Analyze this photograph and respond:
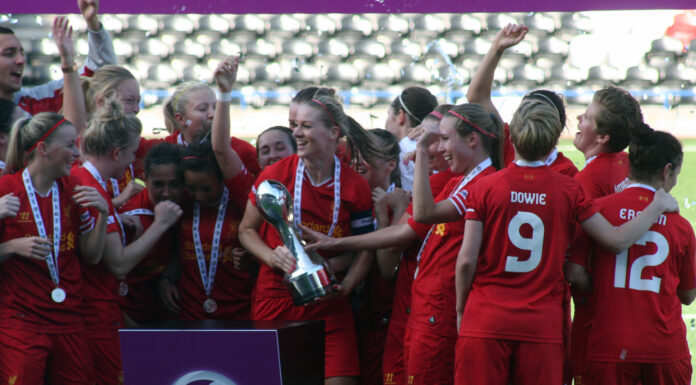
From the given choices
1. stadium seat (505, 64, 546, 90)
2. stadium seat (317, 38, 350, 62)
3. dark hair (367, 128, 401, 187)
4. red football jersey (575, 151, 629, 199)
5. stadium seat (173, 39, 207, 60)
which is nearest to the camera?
red football jersey (575, 151, 629, 199)

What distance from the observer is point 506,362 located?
305 centimetres

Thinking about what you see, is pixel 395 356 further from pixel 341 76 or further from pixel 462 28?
pixel 462 28

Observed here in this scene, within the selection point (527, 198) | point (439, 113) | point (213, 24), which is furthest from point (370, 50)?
point (527, 198)

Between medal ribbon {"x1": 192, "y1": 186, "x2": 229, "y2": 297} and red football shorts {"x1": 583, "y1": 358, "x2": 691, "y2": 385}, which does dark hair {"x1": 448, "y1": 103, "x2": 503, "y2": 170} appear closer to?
red football shorts {"x1": 583, "y1": 358, "x2": 691, "y2": 385}

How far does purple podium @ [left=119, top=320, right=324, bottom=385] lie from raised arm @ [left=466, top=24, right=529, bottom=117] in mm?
1599

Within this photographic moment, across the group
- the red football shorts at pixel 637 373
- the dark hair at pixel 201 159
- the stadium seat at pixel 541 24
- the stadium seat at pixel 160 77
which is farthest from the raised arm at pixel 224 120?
the stadium seat at pixel 541 24

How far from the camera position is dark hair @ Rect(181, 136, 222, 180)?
13.0ft

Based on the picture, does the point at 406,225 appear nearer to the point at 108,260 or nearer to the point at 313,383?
the point at 313,383

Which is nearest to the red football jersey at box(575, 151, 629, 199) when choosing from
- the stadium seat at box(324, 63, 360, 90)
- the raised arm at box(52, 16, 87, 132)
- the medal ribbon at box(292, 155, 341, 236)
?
the medal ribbon at box(292, 155, 341, 236)

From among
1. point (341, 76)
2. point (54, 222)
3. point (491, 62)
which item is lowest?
point (54, 222)

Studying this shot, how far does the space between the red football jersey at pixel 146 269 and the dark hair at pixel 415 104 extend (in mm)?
1482

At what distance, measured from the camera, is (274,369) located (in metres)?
2.85

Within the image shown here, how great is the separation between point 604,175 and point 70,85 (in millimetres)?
2718

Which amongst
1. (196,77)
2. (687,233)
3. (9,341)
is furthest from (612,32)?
(9,341)
